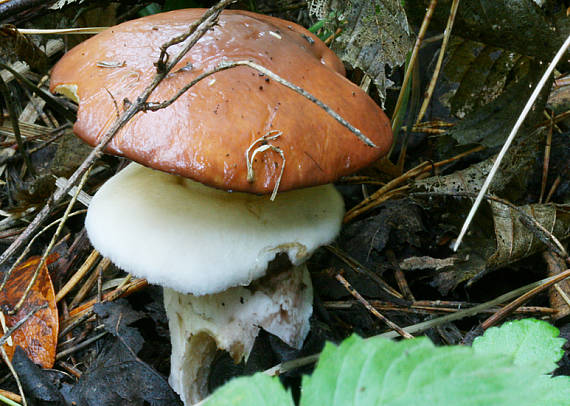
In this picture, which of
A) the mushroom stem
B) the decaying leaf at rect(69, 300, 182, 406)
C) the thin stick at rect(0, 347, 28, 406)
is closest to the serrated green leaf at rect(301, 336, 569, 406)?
the mushroom stem

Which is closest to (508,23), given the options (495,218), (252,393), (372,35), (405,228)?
(372,35)

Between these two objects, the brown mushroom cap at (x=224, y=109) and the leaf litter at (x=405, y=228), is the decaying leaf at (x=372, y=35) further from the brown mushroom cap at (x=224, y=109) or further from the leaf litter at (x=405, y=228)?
the brown mushroom cap at (x=224, y=109)

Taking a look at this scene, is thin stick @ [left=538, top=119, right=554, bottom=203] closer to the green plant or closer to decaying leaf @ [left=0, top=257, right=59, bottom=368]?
the green plant

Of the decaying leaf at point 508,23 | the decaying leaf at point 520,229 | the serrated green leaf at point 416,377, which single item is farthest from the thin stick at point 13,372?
the decaying leaf at point 508,23

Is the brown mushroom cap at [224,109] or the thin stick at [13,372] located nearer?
the brown mushroom cap at [224,109]

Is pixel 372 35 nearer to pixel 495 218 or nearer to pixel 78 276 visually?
pixel 495 218

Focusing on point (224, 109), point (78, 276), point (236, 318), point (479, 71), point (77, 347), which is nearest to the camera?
point (224, 109)

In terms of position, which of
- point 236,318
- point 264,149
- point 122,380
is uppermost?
point 264,149
